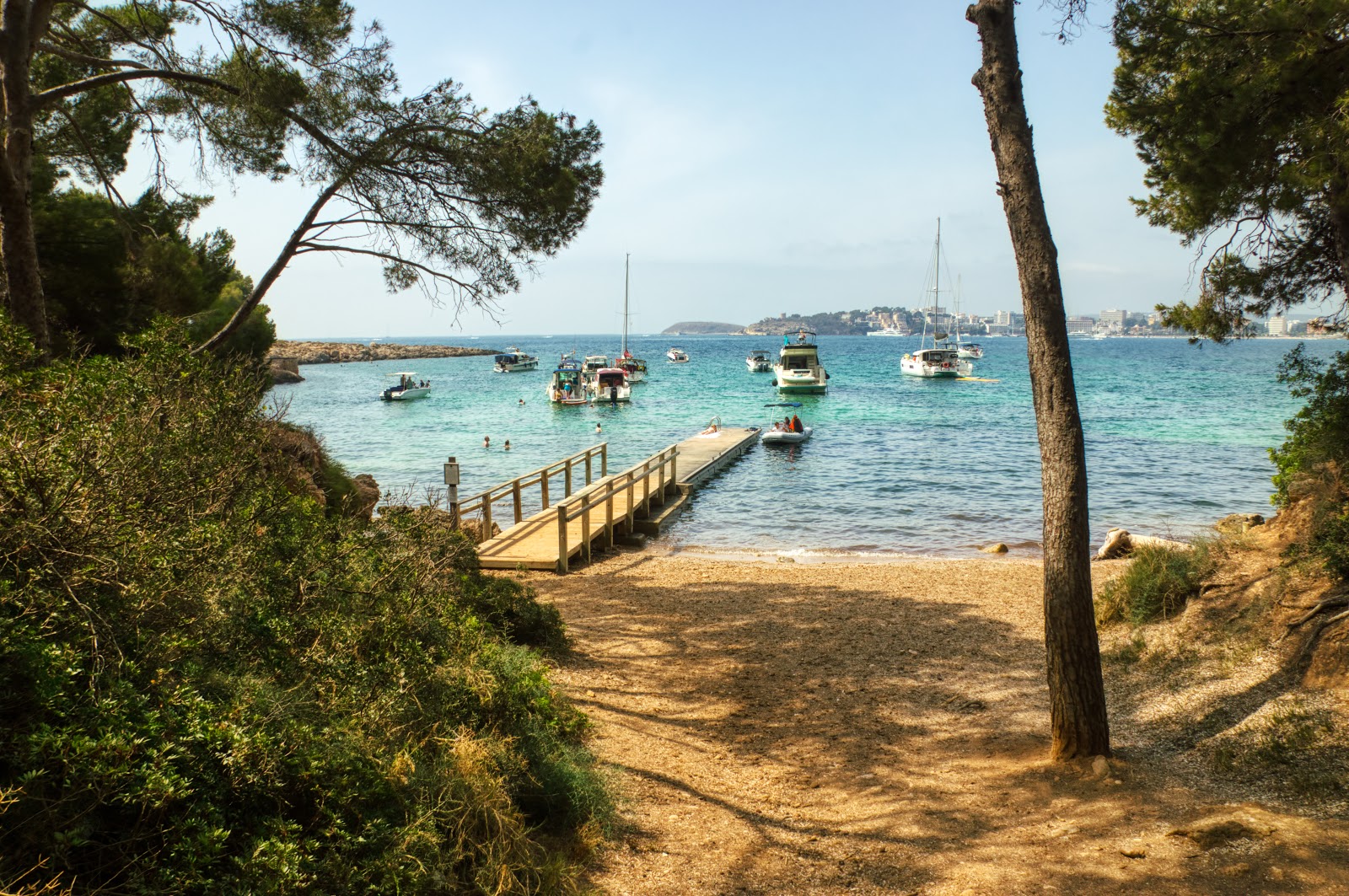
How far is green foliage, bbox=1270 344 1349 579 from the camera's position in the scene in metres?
6.61

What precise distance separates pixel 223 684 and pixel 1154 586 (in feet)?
26.3

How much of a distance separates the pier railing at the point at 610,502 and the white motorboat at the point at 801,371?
33.2m

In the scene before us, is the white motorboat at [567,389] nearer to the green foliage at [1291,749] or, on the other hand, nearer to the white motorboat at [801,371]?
the white motorboat at [801,371]

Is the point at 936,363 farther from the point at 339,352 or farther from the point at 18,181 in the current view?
the point at 339,352

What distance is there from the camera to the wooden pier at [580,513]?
12.6m

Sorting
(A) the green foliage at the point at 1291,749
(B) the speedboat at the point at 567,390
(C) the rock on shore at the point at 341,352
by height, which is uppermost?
(C) the rock on shore at the point at 341,352

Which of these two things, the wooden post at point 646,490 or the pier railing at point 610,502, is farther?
the wooden post at point 646,490

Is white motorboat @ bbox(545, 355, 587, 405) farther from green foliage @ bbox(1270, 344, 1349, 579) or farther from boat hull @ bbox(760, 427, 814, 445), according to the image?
green foliage @ bbox(1270, 344, 1349, 579)

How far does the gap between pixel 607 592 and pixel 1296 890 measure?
328 inches

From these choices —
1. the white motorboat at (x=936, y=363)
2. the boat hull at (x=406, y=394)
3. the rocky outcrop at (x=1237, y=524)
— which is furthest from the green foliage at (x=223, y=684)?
the white motorboat at (x=936, y=363)

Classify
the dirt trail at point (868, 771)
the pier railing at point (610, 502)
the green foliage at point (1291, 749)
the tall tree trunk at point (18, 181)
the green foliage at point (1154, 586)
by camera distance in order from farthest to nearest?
1. the pier railing at point (610, 502)
2. the green foliage at point (1154, 586)
3. the tall tree trunk at point (18, 181)
4. the green foliage at point (1291, 749)
5. the dirt trail at point (868, 771)

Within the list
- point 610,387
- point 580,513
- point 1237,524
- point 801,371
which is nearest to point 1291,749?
point 1237,524

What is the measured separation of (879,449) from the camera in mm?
29719

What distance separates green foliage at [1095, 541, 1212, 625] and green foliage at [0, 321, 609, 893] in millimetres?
5848
